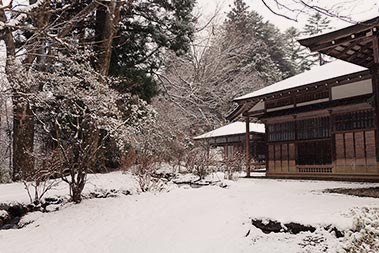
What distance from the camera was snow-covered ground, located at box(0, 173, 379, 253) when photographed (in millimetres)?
5852

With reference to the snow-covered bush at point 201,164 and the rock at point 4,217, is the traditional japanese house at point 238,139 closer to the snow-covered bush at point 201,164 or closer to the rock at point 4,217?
the snow-covered bush at point 201,164

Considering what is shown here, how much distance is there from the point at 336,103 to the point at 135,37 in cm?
928

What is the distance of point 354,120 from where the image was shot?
1342 cm

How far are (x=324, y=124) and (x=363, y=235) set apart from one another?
1048cm

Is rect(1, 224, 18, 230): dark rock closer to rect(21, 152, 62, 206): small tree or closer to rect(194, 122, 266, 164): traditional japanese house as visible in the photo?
rect(21, 152, 62, 206): small tree

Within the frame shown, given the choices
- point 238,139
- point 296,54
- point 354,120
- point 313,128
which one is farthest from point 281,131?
point 296,54

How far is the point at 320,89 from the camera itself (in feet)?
47.3

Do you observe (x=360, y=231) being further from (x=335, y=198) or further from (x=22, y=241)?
(x=22, y=241)

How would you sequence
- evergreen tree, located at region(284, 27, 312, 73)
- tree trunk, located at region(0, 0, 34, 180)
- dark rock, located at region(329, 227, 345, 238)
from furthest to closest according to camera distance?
evergreen tree, located at region(284, 27, 312, 73)
tree trunk, located at region(0, 0, 34, 180)
dark rock, located at region(329, 227, 345, 238)

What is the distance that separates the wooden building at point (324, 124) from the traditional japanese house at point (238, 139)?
782cm

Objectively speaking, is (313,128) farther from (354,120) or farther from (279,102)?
(279,102)

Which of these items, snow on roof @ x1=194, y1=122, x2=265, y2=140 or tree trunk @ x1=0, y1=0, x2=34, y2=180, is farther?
snow on roof @ x1=194, y1=122, x2=265, y2=140

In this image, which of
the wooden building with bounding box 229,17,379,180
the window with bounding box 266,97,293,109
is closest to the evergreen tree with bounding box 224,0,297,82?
the window with bounding box 266,97,293,109

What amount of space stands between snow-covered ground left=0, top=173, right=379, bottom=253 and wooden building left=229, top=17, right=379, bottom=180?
512 centimetres
